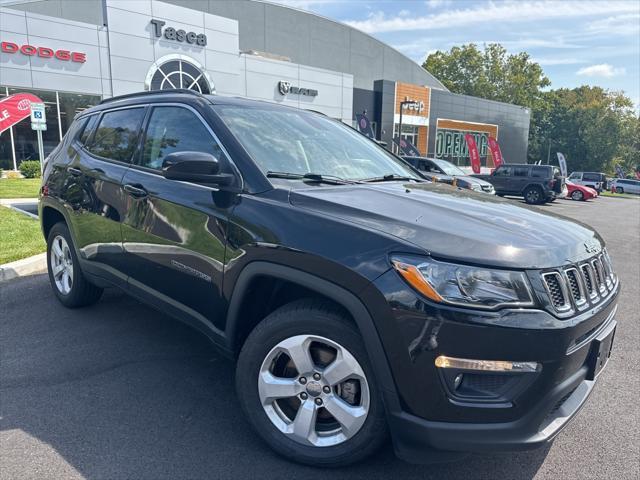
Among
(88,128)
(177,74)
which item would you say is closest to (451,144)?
(177,74)

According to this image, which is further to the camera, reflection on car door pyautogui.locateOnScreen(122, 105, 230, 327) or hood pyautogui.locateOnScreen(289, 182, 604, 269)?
reflection on car door pyautogui.locateOnScreen(122, 105, 230, 327)

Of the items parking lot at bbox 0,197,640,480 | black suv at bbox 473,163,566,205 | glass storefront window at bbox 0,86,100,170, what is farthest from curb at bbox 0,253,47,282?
black suv at bbox 473,163,566,205

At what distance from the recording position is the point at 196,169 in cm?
254

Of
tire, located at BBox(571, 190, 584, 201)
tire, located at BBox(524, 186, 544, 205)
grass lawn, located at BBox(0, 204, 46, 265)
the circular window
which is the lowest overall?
tire, located at BBox(571, 190, 584, 201)

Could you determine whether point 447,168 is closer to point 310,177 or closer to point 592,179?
point 310,177

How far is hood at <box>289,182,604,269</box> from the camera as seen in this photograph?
78.0 inches

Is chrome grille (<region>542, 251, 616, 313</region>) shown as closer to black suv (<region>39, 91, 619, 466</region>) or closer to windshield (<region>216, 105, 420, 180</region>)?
black suv (<region>39, 91, 619, 466</region>)

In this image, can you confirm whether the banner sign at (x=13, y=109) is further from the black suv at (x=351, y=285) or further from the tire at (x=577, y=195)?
the tire at (x=577, y=195)

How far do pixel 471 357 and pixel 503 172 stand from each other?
2263 centimetres

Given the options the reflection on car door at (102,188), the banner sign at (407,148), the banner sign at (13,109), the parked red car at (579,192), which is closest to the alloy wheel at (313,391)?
the reflection on car door at (102,188)

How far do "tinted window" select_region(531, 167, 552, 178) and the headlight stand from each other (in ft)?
71.1

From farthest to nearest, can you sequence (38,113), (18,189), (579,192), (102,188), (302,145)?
1. (579,192)
2. (18,189)
3. (38,113)
4. (102,188)
5. (302,145)

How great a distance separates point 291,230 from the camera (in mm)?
2314

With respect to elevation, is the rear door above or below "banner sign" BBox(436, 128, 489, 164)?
below
